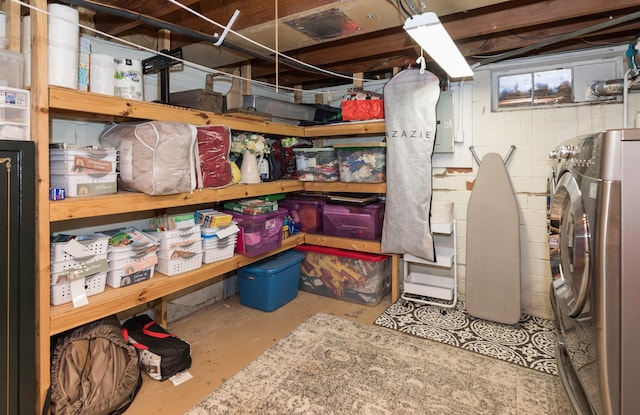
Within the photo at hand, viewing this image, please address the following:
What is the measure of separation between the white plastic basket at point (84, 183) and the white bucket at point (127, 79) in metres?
0.50

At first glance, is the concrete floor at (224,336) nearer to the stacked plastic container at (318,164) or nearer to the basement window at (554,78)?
the stacked plastic container at (318,164)

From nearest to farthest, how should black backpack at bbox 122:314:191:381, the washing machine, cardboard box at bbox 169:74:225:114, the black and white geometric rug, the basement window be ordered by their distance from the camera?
1. the washing machine
2. black backpack at bbox 122:314:191:381
3. the black and white geometric rug
4. cardboard box at bbox 169:74:225:114
5. the basement window

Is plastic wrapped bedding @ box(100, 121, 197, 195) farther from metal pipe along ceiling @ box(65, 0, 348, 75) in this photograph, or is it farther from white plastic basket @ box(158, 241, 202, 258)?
metal pipe along ceiling @ box(65, 0, 348, 75)

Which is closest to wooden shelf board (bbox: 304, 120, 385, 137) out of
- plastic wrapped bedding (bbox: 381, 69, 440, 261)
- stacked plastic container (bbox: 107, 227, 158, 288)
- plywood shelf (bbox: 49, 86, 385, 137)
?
plywood shelf (bbox: 49, 86, 385, 137)

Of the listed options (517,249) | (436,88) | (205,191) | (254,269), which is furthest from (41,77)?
(517,249)

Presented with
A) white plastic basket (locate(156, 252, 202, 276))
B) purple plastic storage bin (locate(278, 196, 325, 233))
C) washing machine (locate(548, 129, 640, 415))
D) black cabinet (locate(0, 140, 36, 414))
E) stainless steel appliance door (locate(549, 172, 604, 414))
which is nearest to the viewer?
washing machine (locate(548, 129, 640, 415))

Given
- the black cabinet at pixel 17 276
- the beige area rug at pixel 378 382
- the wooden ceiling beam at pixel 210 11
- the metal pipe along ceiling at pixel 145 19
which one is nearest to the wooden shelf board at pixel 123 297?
the black cabinet at pixel 17 276

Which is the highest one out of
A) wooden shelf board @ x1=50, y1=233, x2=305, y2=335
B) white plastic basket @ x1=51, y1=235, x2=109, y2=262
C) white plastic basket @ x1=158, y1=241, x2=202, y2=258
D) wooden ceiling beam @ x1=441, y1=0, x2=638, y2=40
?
wooden ceiling beam @ x1=441, y1=0, x2=638, y2=40

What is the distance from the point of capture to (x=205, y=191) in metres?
2.44

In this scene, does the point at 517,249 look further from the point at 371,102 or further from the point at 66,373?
the point at 66,373

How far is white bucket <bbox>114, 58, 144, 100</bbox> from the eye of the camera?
2092 mm

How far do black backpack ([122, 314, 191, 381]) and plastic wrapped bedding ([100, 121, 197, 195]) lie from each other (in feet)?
3.18

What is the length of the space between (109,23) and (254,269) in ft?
6.85

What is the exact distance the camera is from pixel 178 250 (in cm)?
235
